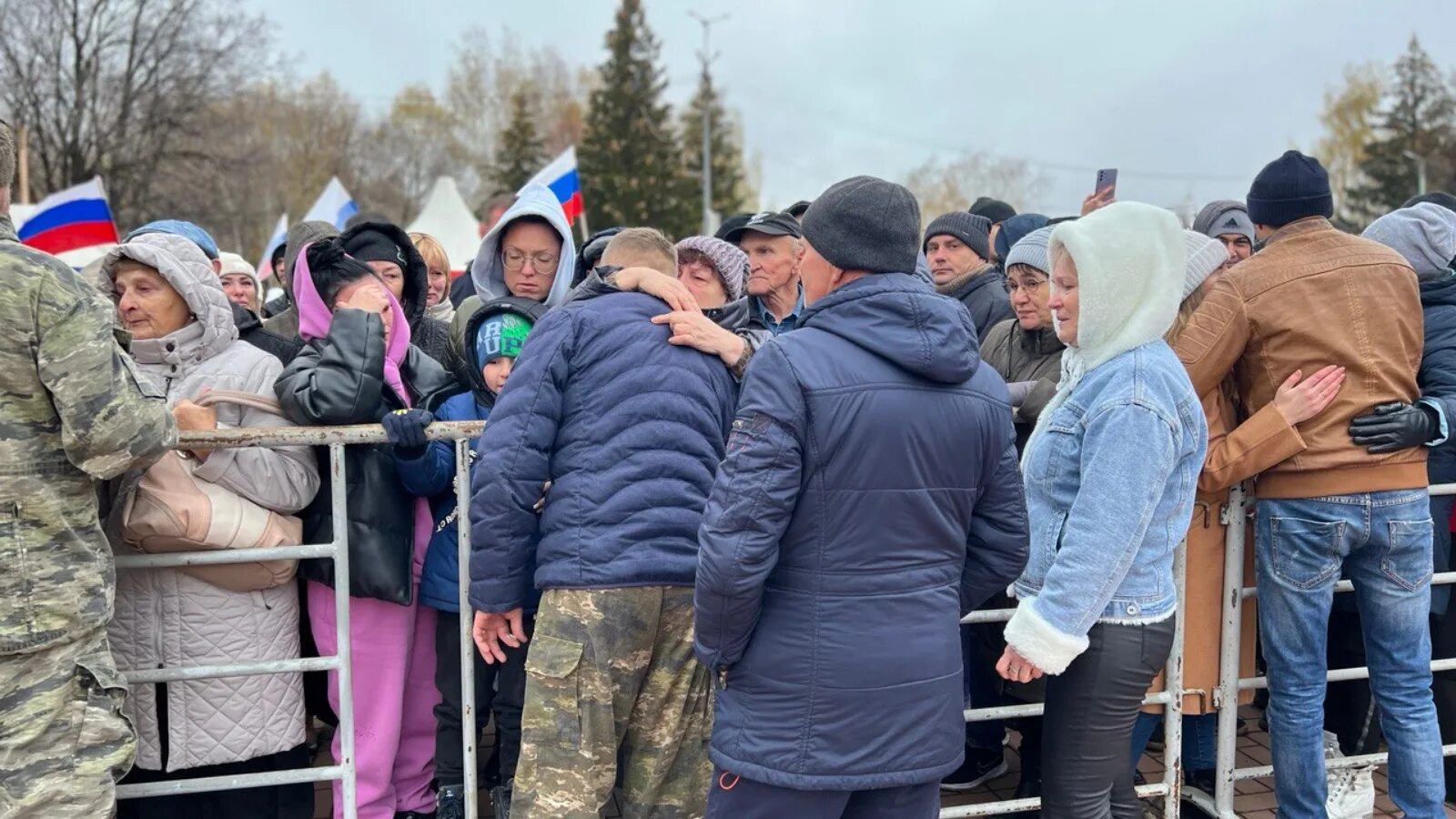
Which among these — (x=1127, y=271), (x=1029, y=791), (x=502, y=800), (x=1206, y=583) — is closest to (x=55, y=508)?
(x=502, y=800)

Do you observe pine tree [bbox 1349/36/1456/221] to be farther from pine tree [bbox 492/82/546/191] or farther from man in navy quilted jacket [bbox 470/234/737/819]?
man in navy quilted jacket [bbox 470/234/737/819]

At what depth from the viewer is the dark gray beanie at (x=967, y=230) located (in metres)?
5.16

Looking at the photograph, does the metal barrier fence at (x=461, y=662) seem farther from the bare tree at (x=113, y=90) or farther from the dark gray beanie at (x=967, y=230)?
the bare tree at (x=113, y=90)

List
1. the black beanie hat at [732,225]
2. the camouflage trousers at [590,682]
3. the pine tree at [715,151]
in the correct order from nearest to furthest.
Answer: the camouflage trousers at [590,682]
the black beanie hat at [732,225]
the pine tree at [715,151]

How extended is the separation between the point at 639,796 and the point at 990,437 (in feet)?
4.49

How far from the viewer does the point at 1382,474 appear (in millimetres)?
3242

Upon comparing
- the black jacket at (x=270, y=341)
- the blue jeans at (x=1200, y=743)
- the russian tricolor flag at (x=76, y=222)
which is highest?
the russian tricolor flag at (x=76, y=222)

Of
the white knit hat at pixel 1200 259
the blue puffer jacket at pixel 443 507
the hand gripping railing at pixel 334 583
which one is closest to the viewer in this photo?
the hand gripping railing at pixel 334 583

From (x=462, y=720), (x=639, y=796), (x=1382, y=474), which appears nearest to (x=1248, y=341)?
(x=1382, y=474)

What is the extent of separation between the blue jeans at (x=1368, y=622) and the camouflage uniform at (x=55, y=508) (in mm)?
3288

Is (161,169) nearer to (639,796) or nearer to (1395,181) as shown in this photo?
(639,796)

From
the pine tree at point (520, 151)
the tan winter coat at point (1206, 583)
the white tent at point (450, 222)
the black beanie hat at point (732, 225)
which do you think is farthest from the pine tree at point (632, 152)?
the tan winter coat at point (1206, 583)

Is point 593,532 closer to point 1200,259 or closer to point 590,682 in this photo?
point 590,682

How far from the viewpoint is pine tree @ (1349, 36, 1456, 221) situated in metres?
43.7
